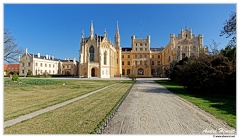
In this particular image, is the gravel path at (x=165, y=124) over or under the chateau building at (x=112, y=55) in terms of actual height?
under


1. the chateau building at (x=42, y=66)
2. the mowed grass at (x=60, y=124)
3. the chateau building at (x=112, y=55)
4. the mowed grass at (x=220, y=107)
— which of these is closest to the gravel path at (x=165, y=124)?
the mowed grass at (x=220, y=107)

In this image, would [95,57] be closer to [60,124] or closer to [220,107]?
[220,107]

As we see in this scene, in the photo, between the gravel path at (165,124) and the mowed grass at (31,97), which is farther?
the mowed grass at (31,97)

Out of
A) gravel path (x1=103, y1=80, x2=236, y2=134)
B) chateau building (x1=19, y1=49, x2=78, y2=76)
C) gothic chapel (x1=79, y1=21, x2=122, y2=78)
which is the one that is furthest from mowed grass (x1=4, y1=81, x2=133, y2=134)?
chateau building (x1=19, y1=49, x2=78, y2=76)

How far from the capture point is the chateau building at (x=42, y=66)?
55156mm

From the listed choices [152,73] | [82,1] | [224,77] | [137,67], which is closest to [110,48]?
[137,67]

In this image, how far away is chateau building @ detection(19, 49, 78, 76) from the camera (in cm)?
5516

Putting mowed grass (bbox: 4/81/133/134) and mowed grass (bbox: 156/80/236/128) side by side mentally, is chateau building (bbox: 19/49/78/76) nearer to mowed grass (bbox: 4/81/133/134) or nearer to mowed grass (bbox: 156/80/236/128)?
mowed grass (bbox: 4/81/133/134)

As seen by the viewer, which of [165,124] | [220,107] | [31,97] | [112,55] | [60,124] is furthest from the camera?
[112,55]

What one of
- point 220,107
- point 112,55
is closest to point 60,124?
point 220,107

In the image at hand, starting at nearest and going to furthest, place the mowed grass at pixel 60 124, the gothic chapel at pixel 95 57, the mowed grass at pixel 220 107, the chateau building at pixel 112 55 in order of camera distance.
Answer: the mowed grass at pixel 60 124, the mowed grass at pixel 220 107, the chateau building at pixel 112 55, the gothic chapel at pixel 95 57

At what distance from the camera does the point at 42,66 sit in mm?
59906

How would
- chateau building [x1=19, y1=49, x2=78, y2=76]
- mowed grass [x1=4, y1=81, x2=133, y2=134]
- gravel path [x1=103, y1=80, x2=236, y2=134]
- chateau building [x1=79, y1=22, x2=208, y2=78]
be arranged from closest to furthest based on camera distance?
1. mowed grass [x1=4, y1=81, x2=133, y2=134]
2. gravel path [x1=103, y1=80, x2=236, y2=134]
3. chateau building [x1=79, y1=22, x2=208, y2=78]
4. chateau building [x1=19, y1=49, x2=78, y2=76]

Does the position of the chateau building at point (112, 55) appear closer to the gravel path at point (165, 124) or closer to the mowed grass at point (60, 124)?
the gravel path at point (165, 124)
